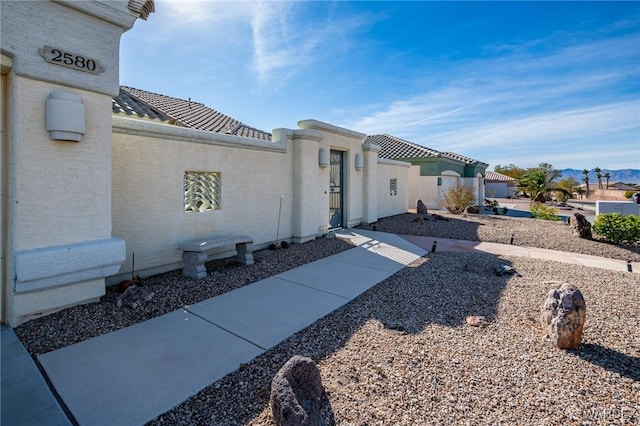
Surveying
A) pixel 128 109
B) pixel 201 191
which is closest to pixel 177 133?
pixel 201 191

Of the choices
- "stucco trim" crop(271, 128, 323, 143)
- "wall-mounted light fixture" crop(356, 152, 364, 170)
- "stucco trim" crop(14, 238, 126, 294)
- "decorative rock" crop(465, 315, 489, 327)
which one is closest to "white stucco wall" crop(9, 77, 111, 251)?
"stucco trim" crop(14, 238, 126, 294)

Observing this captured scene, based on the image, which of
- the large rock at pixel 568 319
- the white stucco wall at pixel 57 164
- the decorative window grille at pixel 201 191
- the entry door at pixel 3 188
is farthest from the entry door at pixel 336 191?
the entry door at pixel 3 188

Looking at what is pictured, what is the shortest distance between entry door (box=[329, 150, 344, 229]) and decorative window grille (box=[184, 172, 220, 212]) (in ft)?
18.0

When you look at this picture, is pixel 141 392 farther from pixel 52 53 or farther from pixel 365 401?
pixel 52 53

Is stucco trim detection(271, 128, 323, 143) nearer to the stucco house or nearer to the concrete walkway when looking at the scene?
the stucco house

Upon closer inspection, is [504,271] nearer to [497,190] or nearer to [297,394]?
[297,394]

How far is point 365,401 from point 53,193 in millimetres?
4600

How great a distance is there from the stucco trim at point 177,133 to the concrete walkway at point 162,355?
3.30 meters

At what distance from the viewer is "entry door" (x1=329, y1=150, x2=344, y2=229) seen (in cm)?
1198

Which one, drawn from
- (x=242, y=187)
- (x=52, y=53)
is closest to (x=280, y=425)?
(x=52, y=53)

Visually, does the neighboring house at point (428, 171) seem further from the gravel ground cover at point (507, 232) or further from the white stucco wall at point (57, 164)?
the white stucco wall at point (57, 164)

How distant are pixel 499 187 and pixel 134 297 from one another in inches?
2034

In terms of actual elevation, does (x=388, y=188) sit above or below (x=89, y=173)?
above

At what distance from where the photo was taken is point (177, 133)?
621 cm
